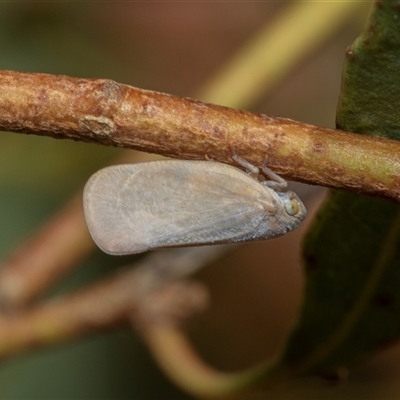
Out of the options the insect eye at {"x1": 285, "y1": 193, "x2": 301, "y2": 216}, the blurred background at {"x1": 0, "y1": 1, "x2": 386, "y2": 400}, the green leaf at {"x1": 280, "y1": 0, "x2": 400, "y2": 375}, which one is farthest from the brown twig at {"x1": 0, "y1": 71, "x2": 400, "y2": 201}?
the blurred background at {"x1": 0, "y1": 1, "x2": 386, "y2": 400}

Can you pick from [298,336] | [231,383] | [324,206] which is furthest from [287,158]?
[231,383]

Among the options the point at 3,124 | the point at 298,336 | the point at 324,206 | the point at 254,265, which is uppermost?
the point at 3,124

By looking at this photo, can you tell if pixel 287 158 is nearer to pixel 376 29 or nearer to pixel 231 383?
pixel 376 29

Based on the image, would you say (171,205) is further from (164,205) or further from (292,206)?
(292,206)

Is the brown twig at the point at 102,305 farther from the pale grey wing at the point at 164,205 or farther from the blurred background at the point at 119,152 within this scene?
the pale grey wing at the point at 164,205

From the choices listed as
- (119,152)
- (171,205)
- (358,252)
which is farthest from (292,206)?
(119,152)

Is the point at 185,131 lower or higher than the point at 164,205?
higher
